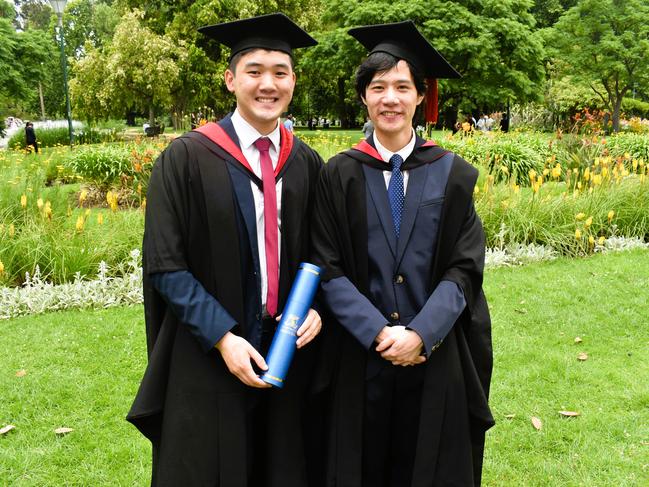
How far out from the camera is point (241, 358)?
206cm

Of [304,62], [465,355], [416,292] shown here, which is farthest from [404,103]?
[304,62]

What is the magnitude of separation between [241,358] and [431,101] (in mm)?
1500

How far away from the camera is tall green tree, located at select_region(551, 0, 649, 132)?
70.8 ft

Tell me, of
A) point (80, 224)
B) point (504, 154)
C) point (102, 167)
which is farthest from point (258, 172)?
point (504, 154)

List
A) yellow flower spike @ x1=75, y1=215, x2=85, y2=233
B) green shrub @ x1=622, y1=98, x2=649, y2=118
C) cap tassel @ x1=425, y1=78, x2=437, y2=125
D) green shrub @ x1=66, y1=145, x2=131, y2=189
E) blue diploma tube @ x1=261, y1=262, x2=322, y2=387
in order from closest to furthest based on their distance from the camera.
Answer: blue diploma tube @ x1=261, y1=262, x2=322, y2=387 < cap tassel @ x1=425, y1=78, x2=437, y2=125 < yellow flower spike @ x1=75, y1=215, x2=85, y2=233 < green shrub @ x1=66, y1=145, x2=131, y2=189 < green shrub @ x1=622, y1=98, x2=649, y2=118

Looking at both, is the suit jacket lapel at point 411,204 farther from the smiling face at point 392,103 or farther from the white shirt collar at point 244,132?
the white shirt collar at point 244,132

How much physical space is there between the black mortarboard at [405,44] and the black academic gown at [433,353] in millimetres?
377

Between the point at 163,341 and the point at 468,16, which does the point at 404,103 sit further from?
the point at 468,16

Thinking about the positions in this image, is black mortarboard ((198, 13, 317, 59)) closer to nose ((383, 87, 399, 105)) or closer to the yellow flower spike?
nose ((383, 87, 399, 105))

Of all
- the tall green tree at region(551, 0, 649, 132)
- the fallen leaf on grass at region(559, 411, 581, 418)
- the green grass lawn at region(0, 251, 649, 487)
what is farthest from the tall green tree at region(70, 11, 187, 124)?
the fallen leaf on grass at region(559, 411, 581, 418)

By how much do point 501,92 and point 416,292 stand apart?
20629 millimetres

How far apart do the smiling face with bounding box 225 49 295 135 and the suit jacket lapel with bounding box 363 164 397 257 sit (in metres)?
0.44

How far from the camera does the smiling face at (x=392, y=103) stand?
2299mm

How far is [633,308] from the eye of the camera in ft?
18.2
